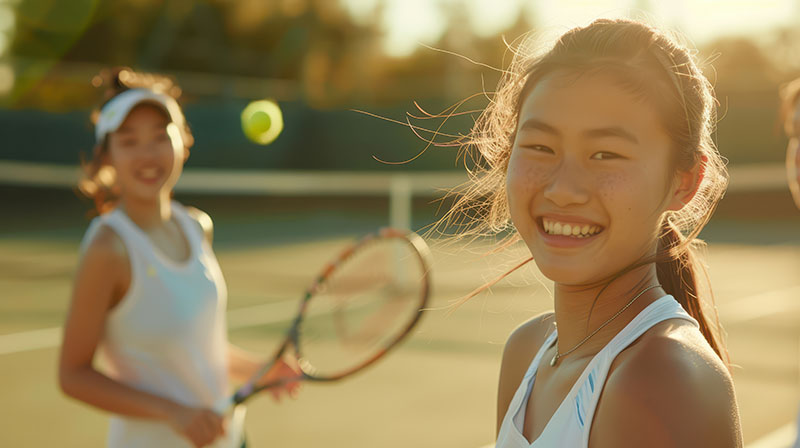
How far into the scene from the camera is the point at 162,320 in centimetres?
255

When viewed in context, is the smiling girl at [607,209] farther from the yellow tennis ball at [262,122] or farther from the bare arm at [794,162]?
the yellow tennis ball at [262,122]

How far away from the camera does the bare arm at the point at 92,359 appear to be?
8.03 feet

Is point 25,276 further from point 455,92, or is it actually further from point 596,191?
point 455,92

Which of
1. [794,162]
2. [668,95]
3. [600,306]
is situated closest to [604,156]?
[668,95]

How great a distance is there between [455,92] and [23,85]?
11.1 meters

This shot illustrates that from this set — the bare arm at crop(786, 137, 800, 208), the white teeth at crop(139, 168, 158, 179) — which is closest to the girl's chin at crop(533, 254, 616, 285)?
the bare arm at crop(786, 137, 800, 208)

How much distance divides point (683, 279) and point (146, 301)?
157 cm

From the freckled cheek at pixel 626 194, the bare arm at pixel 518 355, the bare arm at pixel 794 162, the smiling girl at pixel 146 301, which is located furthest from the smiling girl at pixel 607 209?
the smiling girl at pixel 146 301

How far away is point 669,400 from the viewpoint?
115 cm

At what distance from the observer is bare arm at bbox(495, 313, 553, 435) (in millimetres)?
1682

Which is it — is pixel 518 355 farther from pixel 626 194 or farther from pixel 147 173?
pixel 147 173

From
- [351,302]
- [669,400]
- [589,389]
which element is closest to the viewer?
[669,400]

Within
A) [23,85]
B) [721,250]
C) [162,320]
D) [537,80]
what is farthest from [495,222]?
[23,85]

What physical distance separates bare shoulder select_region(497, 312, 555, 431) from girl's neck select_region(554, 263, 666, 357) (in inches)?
7.1
